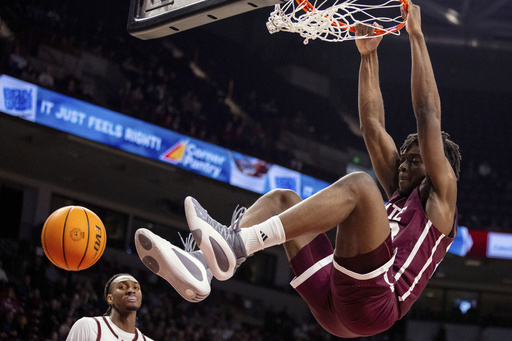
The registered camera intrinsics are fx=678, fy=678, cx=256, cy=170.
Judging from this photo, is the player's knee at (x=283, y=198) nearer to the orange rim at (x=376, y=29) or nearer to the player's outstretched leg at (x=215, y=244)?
the player's outstretched leg at (x=215, y=244)

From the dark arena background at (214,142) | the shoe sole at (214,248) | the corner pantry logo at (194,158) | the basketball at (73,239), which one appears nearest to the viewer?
the shoe sole at (214,248)

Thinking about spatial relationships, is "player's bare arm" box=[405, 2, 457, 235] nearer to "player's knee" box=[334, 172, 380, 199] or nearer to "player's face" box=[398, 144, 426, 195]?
"player's face" box=[398, 144, 426, 195]

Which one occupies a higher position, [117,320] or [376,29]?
[376,29]

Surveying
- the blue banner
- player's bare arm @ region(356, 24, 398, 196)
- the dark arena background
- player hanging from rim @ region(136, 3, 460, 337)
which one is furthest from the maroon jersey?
the blue banner

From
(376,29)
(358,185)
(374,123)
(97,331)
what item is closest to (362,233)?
(358,185)

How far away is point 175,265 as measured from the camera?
3.11 meters

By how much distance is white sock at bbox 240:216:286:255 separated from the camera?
119 inches

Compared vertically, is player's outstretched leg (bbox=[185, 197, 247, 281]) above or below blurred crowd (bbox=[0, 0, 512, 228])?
below

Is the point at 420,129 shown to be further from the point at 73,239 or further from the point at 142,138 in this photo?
the point at 142,138

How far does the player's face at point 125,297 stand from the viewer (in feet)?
15.9

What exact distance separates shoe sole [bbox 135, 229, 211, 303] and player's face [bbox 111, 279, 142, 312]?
1.77 m

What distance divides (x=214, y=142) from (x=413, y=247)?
33.7 feet

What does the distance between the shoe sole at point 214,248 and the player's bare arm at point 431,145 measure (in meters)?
1.10

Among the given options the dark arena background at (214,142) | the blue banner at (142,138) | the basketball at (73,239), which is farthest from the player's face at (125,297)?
the blue banner at (142,138)
